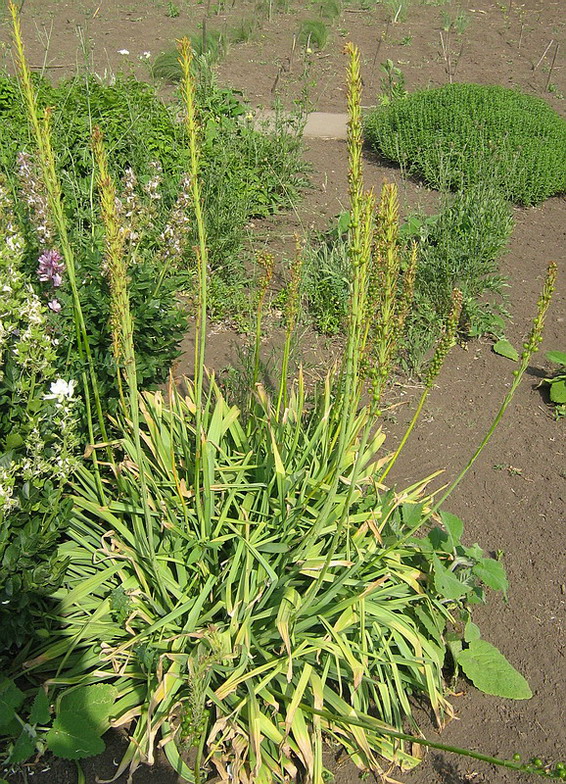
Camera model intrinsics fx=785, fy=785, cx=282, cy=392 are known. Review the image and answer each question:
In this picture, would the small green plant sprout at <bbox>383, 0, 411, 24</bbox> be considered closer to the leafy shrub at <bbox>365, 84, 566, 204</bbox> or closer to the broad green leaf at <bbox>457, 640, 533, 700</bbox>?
the leafy shrub at <bbox>365, 84, 566, 204</bbox>

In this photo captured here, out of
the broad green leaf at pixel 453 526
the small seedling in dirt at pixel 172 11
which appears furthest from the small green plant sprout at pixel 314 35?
the broad green leaf at pixel 453 526

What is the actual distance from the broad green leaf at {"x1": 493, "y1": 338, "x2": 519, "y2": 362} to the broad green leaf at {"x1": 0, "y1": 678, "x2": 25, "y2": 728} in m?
3.46

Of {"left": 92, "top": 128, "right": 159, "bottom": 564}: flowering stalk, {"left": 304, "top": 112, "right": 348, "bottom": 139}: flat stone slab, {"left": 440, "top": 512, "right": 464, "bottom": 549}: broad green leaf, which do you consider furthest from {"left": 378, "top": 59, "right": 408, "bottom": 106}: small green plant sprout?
{"left": 92, "top": 128, "right": 159, "bottom": 564}: flowering stalk

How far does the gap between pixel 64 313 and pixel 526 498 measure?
7.55 feet

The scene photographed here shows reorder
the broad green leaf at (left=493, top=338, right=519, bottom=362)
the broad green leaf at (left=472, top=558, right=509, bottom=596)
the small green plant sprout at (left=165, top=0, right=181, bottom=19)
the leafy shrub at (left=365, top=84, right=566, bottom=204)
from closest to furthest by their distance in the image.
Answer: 1. the broad green leaf at (left=472, top=558, right=509, bottom=596)
2. the broad green leaf at (left=493, top=338, right=519, bottom=362)
3. the leafy shrub at (left=365, top=84, right=566, bottom=204)
4. the small green plant sprout at (left=165, top=0, right=181, bottom=19)

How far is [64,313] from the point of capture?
3014 mm

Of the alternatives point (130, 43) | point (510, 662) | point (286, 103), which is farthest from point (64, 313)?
Result: point (130, 43)

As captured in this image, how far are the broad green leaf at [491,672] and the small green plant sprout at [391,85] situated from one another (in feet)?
20.8

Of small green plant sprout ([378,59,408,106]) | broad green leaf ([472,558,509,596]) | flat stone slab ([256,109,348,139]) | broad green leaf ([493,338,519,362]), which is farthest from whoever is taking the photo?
small green plant sprout ([378,59,408,106])

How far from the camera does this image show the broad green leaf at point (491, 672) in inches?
107

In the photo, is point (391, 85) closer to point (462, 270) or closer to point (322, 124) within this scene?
point (322, 124)

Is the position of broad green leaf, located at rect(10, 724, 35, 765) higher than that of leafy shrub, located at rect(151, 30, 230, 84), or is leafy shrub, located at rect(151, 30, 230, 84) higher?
leafy shrub, located at rect(151, 30, 230, 84)

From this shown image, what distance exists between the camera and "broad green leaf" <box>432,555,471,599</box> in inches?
106

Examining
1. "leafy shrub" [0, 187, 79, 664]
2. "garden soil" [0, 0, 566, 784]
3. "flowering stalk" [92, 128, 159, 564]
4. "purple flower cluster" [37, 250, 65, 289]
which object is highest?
"flowering stalk" [92, 128, 159, 564]
